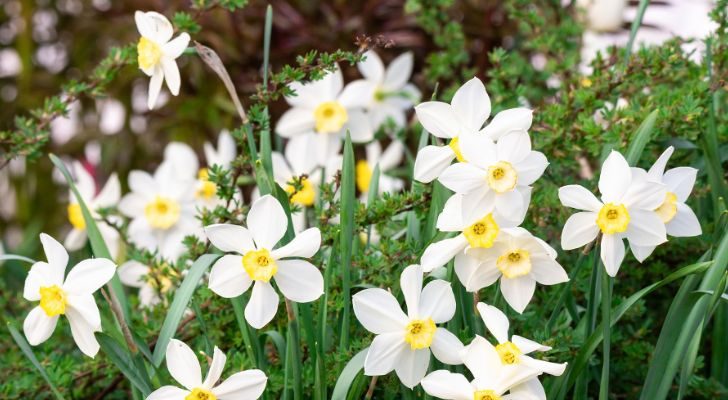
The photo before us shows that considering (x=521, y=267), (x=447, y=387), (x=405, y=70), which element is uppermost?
(x=405, y=70)

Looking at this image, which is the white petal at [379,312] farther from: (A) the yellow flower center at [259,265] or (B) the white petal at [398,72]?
(B) the white petal at [398,72]

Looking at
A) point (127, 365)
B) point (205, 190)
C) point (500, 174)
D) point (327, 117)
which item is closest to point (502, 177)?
point (500, 174)

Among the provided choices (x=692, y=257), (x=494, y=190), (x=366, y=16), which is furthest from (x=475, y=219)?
(x=366, y=16)

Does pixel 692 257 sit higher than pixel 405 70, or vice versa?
pixel 405 70

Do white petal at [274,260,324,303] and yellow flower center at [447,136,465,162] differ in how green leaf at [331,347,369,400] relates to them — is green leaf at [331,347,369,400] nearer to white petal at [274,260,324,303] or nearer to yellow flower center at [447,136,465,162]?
white petal at [274,260,324,303]

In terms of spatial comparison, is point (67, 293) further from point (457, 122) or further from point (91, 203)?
point (91, 203)

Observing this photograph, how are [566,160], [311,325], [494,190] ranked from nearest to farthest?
1. [494,190]
2. [311,325]
3. [566,160]

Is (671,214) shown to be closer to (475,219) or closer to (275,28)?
(475,219)
